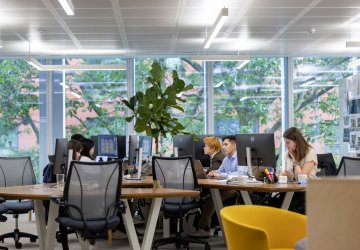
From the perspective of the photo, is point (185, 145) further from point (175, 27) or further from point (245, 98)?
point (245, 98)

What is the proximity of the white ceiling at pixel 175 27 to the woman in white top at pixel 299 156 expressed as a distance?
6.74 ft

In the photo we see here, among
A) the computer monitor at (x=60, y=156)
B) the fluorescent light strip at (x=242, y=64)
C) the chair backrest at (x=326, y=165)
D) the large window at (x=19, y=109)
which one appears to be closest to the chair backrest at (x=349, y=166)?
the chair backrest at (x=326, y=165)

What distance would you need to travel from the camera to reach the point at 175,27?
27.3 feet

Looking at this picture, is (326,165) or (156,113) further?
(156,113)

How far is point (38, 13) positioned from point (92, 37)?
1.73m

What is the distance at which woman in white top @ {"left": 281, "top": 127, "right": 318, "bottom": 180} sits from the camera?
18.7 feet

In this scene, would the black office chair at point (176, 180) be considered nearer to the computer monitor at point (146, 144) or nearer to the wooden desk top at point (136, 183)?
the wooden desk top at point (136, 183)

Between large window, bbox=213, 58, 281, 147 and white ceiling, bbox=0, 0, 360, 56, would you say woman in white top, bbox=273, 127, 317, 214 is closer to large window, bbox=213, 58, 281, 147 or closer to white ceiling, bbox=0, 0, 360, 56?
white ceiling, bbox=0, 0, 360, 56

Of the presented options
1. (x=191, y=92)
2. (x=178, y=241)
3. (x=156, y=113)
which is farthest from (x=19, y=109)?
(x=178, y=241)

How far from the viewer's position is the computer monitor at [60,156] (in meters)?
5.49

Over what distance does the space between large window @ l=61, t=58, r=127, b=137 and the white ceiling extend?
1.98 ft

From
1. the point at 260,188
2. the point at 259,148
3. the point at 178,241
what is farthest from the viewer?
the point at 178,241

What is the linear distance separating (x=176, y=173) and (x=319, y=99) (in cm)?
610

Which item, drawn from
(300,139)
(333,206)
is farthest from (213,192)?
(333,206)
